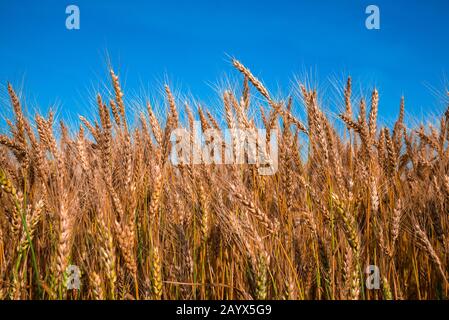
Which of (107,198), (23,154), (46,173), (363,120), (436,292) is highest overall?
(363,120)

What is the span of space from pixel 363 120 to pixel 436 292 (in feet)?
4.75

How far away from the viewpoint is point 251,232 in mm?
1545

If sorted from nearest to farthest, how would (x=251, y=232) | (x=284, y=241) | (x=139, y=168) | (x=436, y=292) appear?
(x=251, y=232) < (x=436, y=292) < (x=284, y=241) < (x=139, y=168)

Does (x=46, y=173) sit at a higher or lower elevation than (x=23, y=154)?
lower

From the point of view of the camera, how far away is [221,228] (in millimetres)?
2049

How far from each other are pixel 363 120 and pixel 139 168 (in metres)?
1.79

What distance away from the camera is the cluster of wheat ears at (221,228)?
1571 mm

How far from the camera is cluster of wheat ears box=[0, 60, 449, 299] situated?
1571 millimetres
